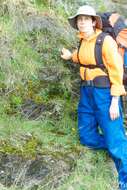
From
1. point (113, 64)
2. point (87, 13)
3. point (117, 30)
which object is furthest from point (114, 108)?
point (87, 13)

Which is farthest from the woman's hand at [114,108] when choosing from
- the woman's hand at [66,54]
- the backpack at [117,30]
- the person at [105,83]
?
the woman's hand at [66,54]

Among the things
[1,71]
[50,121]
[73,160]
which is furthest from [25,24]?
[73,160]

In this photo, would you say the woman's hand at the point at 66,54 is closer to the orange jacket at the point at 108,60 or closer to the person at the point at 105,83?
the person at the point at 105,83

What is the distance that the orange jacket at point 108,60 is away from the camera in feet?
19.9

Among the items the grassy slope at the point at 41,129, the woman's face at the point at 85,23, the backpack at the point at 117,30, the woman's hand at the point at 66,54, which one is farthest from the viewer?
the woman's hand at the point at 66,54

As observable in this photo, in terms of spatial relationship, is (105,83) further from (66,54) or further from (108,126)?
(66,54)

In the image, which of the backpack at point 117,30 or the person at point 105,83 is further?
the backpack at point 117,30

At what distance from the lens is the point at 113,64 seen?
607 centimetres

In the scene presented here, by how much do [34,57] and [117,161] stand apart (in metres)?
1.98

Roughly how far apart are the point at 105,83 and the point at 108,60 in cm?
31

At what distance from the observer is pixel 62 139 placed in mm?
6527

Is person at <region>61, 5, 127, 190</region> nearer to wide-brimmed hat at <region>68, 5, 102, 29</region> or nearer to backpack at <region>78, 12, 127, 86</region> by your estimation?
wide-brimmed hat at <region>68, 5, 102, 29</region>

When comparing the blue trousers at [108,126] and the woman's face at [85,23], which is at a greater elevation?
the woman's face at [85,23]

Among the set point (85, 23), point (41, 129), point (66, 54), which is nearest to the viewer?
point (85, 23)
